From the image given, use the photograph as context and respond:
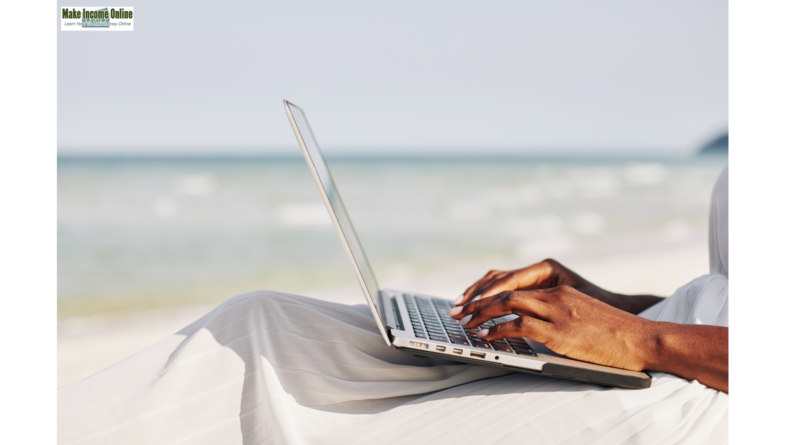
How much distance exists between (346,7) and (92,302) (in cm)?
494

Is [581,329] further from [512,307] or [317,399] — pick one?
[317,399]

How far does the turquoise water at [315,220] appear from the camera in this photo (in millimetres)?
3787

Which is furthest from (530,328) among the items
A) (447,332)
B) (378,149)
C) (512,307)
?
(378,149)

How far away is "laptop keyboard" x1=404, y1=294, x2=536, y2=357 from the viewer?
2.53 feet

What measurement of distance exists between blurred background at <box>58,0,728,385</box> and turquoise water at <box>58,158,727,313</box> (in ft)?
0.14

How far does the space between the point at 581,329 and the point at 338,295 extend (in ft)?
8.96

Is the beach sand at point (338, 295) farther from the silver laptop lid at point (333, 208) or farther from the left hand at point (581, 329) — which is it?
the left hand at point (581, 329)

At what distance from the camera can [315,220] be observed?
587 centimetres

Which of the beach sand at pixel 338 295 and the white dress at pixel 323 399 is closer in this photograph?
the white dress at pixel 323 399

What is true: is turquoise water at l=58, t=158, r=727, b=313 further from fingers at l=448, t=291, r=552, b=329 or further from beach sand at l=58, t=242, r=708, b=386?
fingers at l=448, t=291, r=552, b=329

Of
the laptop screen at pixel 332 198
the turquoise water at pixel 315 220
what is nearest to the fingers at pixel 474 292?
the laptop screen at pixel 332 198

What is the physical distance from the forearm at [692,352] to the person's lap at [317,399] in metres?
0.02

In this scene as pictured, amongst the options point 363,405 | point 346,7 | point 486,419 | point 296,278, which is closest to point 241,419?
point 363,405

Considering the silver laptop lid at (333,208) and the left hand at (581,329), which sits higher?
the silver laptop lid at (333,208)
